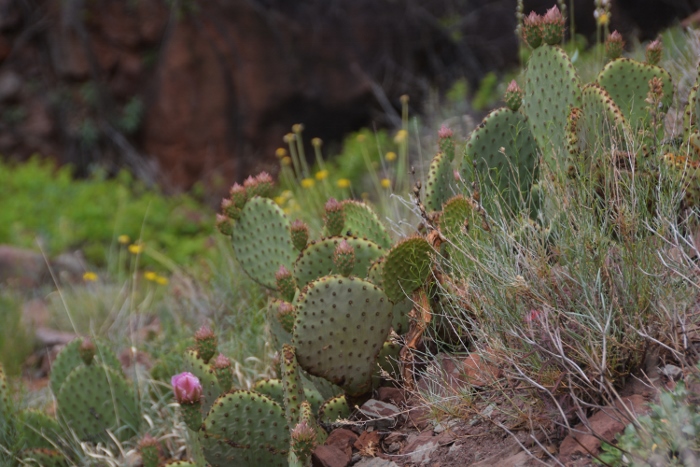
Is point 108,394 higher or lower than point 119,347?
higher

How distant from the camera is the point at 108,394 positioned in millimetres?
3816

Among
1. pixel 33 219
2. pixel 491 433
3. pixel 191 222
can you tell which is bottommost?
pixel 191 222

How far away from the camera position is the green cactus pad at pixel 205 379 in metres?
3.21

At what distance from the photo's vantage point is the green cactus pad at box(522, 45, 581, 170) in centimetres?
335

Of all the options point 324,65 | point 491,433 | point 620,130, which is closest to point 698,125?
point 620,130

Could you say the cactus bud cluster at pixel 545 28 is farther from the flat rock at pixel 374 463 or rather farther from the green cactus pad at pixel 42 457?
the green cactus pad at pixel 42 457

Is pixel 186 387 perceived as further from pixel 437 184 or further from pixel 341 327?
pixel 437 184

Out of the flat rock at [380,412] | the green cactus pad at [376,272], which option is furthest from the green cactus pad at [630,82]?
the flat rock at [380,412]

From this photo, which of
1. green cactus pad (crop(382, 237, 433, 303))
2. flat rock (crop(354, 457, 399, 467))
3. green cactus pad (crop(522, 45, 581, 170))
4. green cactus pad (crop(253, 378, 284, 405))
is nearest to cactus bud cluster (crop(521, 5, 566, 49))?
green cactus pad (crop(522, 45, 581, 170))

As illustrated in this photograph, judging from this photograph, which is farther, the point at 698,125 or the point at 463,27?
the point at 463,27

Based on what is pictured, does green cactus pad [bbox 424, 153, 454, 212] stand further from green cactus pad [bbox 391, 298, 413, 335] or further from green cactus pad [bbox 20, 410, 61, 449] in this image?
green cactus pad [bbox 20, 410, 61, 449]

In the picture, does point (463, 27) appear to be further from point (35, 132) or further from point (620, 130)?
point (620, 130)

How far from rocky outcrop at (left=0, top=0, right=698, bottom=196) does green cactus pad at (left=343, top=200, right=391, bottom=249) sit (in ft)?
20.1

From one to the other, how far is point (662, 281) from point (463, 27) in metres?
8.16
